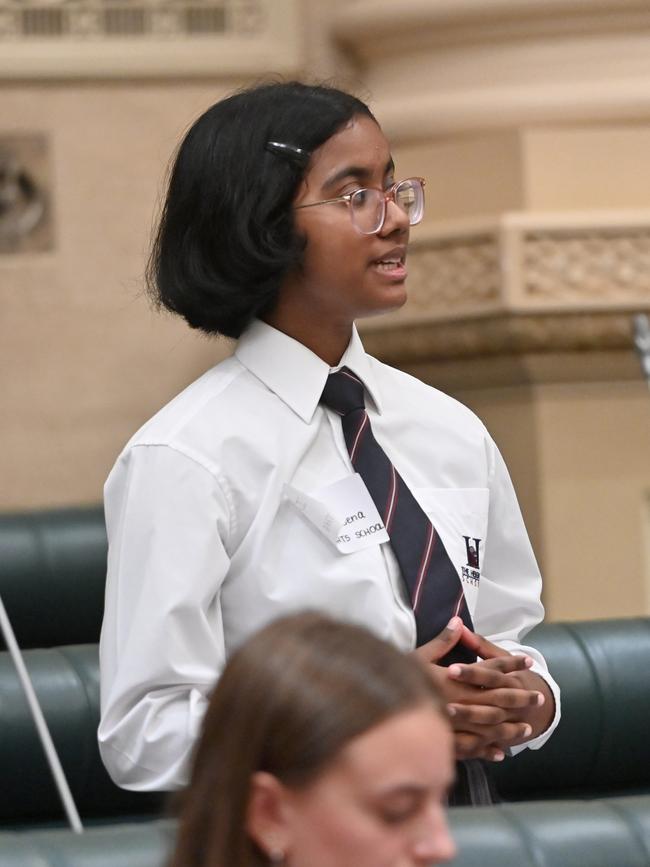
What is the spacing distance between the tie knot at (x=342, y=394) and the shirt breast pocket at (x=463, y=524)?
0.12 meters

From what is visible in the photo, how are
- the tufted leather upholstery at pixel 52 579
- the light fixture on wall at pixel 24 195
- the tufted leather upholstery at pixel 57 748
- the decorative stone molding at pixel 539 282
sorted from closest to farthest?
the tufted leather upholstery at pixel 57 748 < the tufted leather upholstery at pixel 52 579 < the decorative stone molding at pixel 539 282 < the light fixture on wall at pixel 24 195

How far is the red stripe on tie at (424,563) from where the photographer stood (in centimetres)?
201

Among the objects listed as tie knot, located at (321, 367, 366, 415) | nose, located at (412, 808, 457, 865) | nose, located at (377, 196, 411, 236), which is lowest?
nose, located at (412, 808, 457, 865)

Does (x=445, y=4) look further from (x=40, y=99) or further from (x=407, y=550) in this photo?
(x=407, y=550)

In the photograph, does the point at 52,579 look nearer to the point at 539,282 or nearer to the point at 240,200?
the point at 539,282

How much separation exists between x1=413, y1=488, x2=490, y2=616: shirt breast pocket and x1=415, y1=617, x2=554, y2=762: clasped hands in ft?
0.32

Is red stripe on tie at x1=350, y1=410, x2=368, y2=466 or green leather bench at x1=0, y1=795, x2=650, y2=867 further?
red stripe on tie at x1=350, y1=410, x2=368, y2=466

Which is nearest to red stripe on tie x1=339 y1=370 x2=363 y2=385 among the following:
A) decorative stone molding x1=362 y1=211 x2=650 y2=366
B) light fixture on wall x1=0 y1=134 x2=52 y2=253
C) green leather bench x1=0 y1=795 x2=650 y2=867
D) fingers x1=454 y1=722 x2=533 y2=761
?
fingers x1=454 y1=722 x2=533 y2=761

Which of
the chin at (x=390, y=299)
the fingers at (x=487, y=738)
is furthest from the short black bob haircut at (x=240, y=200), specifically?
the fingers at (x=487, y=738)

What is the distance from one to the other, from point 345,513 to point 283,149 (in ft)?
1.38

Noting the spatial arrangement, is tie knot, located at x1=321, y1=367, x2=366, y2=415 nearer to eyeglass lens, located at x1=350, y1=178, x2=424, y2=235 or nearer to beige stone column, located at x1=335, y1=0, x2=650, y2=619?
eyeglass lens, located at x1=350, y1=178, x2=424, y2=235

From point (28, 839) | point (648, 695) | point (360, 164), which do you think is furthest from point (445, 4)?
point (28, 839)

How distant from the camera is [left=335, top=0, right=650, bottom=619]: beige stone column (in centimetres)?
405

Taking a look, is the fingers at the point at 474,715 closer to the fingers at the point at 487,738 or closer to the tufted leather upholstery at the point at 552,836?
the fingers at the point at 487,738
